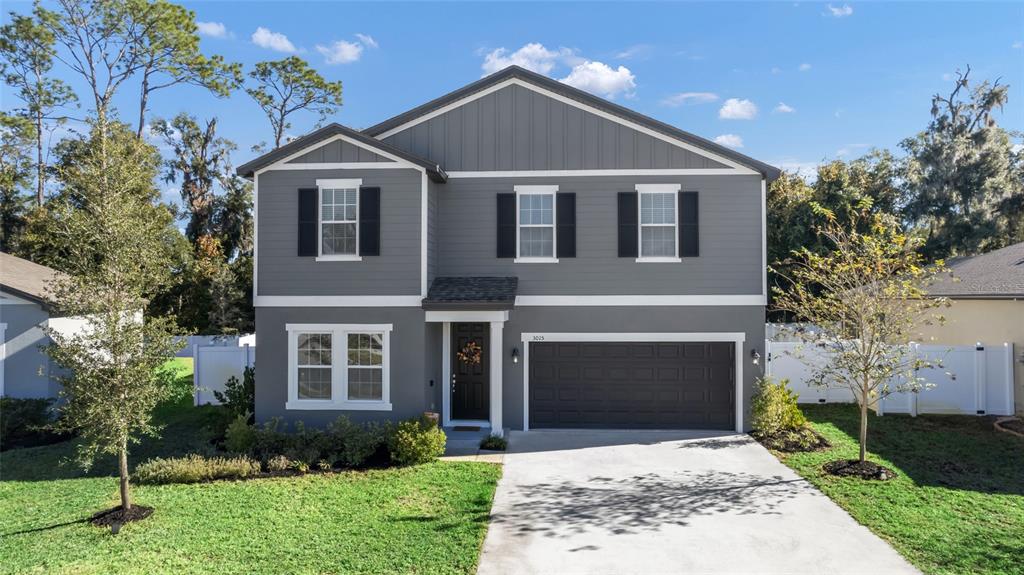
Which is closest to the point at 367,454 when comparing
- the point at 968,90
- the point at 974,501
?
the point at 974,501

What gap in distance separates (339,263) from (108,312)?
4707mm

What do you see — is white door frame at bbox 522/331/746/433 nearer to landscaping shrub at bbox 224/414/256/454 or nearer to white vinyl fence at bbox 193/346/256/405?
landscaping shrub at bbox 224/414/256/454

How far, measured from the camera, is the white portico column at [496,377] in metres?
12.5

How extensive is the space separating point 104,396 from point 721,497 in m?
8.82

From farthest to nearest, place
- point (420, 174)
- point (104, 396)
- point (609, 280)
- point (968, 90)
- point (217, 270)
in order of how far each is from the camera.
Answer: point (968, 90)
point (217, 270)
point (609, 280)
point (420, 174)
point (104, 396)

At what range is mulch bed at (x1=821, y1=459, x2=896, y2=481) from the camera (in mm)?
9617

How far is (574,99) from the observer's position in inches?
530

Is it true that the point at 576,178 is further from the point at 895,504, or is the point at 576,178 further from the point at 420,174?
the point at 895,504

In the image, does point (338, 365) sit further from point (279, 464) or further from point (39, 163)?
point (39, 163)

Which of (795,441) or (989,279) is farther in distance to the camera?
(989,279)

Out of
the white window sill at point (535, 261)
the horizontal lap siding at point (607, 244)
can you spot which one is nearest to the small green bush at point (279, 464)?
the horizontal lap siding at point (607, 244)

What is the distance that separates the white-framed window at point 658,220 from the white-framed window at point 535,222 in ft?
6.47

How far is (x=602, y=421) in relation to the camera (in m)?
13.5

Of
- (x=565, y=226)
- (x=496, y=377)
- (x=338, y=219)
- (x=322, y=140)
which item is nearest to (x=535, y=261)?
(x=565, y=226)
